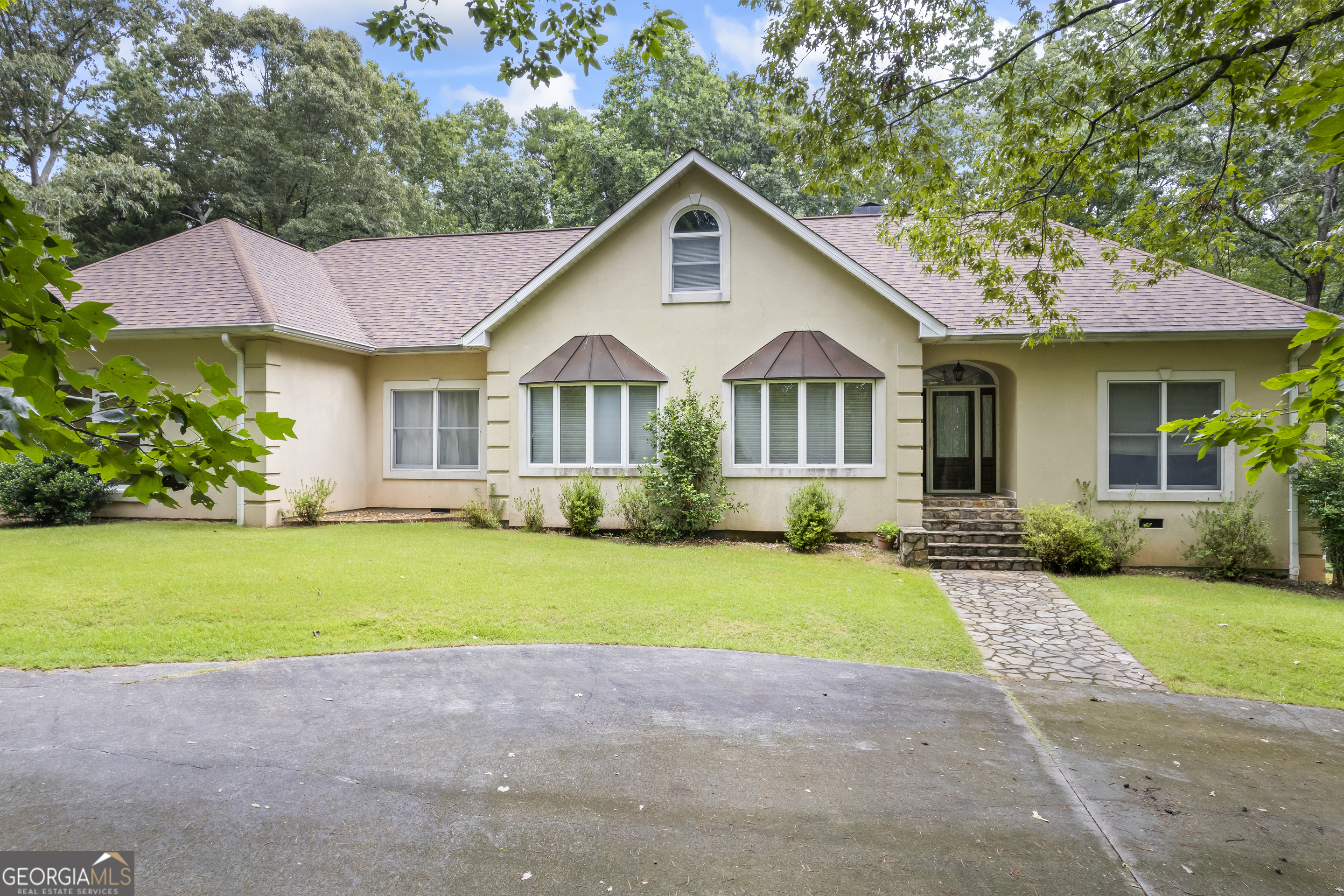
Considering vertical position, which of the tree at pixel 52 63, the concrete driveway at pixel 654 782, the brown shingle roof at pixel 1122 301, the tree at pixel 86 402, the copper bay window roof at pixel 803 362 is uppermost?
the tree at pixel 52 63

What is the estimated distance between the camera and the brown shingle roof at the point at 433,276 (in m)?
14.5

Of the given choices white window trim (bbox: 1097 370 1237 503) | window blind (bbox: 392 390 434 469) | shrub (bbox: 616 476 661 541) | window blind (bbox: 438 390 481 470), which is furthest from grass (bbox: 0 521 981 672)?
white window trim (bbox: 1097 370 1237 503)

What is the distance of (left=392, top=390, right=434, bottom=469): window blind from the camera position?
14.6m

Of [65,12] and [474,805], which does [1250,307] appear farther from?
[65,12]

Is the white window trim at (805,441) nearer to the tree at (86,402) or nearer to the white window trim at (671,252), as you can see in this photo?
the white window trim at (671,252)

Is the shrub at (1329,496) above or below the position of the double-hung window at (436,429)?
below

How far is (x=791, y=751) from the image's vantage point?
168 inches

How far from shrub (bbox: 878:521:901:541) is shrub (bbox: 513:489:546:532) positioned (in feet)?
19.7

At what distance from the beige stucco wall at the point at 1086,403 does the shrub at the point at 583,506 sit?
704 cm

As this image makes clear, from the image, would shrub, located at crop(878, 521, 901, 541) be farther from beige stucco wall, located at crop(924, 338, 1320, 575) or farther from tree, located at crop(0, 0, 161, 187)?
tree, located at crop(0, 0, 161, 187)

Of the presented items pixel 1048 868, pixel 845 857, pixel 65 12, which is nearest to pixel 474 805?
pixel 845 857

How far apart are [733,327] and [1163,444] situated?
7484 millimetres

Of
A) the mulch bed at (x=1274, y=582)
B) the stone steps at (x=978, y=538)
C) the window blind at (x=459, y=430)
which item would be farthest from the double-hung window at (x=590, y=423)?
the mulch bed at (x=1274, y=582)

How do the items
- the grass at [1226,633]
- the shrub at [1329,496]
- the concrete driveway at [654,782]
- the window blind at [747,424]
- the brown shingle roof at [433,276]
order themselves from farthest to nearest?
the brown shingle roof at [433,276] < the window blind at [747,424] < the shrub at [1329,496] < the grass at [1226,633] < the concrete driveway at [654,782]
